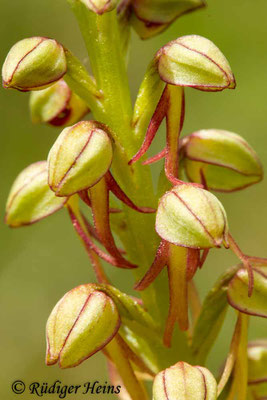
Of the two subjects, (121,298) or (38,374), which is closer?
(121,298)

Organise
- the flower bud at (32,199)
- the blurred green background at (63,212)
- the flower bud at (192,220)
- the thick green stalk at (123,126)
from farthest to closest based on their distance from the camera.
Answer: the blurred green background at (63,212), the flower bud at (32,199), the thick green stalk at (123,126), the flower bud at (192,220)

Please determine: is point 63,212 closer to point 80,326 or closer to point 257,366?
point 257,366

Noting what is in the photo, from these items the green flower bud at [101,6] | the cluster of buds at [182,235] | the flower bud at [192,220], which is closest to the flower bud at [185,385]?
the cluster of buds at [182,235]

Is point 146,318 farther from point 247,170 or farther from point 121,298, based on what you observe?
point 247,170

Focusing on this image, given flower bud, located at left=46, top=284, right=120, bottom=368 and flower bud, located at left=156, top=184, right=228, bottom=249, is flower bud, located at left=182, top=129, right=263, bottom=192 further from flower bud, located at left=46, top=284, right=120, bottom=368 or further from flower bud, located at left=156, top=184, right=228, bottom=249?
flower bud, located at left=46, top=284, right=120, bottom=368

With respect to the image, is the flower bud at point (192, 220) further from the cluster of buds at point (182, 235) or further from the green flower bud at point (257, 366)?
the green flower bud at point (257, 366)

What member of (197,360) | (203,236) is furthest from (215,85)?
(197,360)

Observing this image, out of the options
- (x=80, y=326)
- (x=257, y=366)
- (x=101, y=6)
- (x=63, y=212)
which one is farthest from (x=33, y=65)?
(x=63, y=212)
